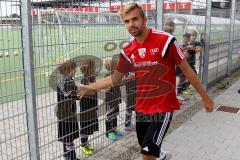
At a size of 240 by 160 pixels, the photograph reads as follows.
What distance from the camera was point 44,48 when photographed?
3.63 meters

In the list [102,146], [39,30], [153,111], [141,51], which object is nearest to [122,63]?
[141,51]

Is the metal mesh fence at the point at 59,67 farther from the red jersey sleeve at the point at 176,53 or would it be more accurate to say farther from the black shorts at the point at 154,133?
the red jersey sleeve at the point at 176,53

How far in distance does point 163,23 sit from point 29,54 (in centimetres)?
315

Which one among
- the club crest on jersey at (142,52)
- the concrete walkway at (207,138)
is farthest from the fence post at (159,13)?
the club crest on jersey at (142,52)

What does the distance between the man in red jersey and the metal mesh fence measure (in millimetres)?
821

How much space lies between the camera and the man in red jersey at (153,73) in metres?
3.33

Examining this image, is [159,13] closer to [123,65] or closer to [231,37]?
[123,65]

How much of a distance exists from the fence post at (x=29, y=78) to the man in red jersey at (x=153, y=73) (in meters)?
0.94

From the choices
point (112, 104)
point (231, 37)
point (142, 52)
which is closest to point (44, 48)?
point (142, 52)

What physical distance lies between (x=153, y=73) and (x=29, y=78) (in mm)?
1264

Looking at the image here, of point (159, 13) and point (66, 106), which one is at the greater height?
point (159, 13)

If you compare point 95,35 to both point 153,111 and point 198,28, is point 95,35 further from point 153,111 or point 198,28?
point 198,28

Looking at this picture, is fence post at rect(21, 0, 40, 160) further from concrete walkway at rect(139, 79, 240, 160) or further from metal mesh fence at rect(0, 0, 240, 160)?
concrete walkway at rect(139, 79, 240, 160)

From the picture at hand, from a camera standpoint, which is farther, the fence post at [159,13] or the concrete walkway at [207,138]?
the fence post at [159,13]
